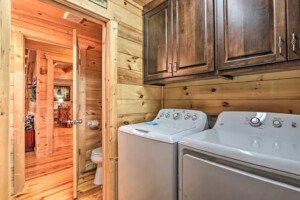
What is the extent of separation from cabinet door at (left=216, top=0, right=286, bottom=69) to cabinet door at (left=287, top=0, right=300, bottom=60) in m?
0.02

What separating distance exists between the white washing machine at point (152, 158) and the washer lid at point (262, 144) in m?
0.14

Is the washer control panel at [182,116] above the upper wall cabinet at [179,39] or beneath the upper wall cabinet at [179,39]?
beneath

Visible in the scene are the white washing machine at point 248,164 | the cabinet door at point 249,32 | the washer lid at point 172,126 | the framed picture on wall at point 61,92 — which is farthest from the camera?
the framed picture on wall at point 61,92

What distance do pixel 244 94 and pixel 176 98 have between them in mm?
704

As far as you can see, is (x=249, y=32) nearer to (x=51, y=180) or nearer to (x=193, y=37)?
(x=193, y=37)

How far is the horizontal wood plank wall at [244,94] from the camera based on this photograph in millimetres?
1152

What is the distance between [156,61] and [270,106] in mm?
1069

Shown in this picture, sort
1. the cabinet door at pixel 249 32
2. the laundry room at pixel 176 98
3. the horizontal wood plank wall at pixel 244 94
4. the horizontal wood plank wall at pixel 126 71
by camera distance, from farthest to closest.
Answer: the horizontal wood plank wall at pixel 126 71
the horizontal wood plank wall at pixel 244 94
the cabinet door at pixel 249 32
the laundry room at pixel 176 98

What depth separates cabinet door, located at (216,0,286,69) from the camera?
2.96 ft

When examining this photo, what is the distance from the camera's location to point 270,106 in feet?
4.03

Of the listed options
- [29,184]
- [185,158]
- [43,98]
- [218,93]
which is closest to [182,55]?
A: [218,93]

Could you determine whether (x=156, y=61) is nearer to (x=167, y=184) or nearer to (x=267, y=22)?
(x=267, y=22)

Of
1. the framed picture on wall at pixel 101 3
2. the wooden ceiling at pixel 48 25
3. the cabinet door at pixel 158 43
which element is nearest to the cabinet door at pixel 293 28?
the cabinet door at pixel 158 43

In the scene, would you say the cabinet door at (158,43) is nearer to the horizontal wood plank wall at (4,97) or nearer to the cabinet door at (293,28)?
the cabinet door at (293,28)
